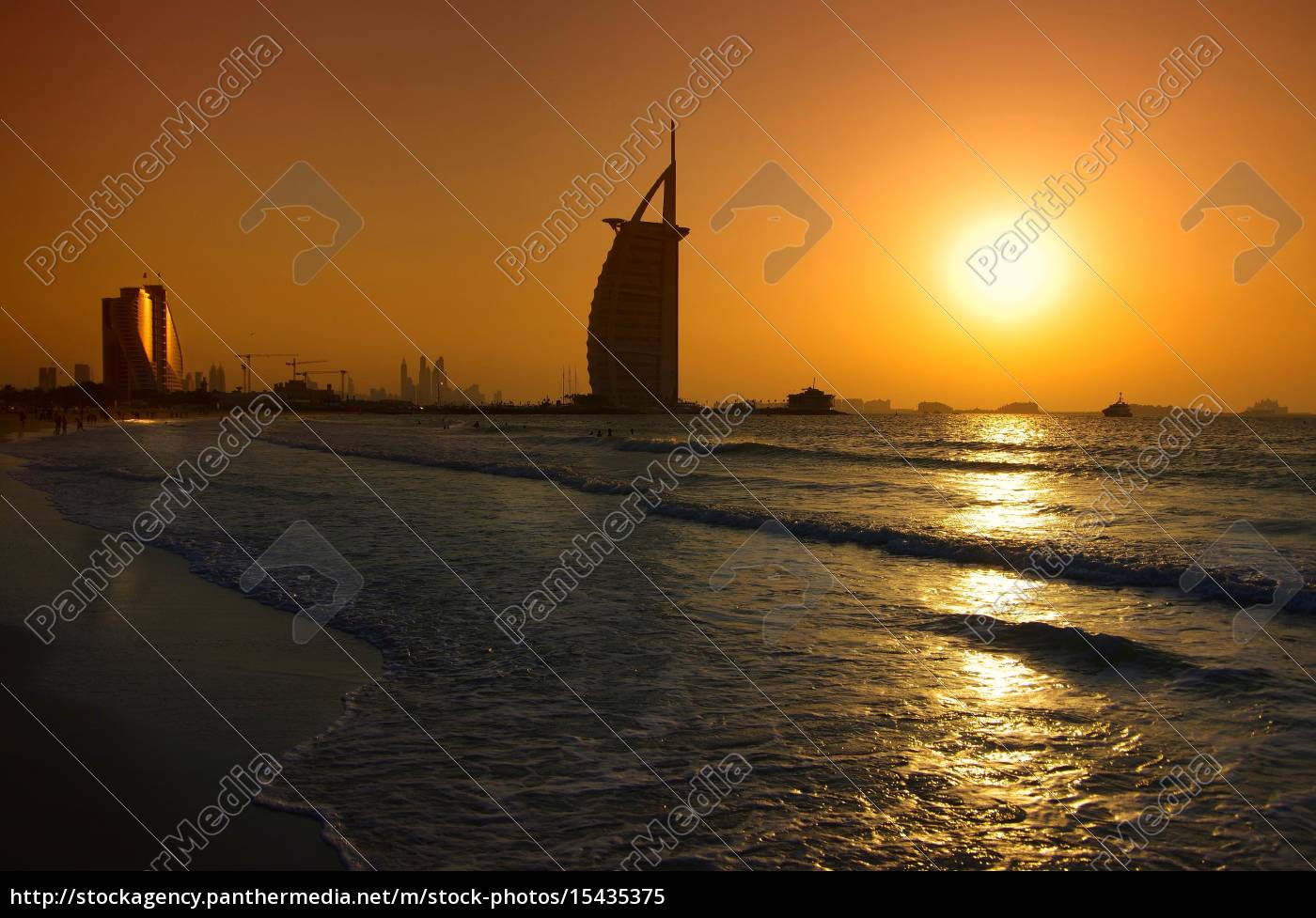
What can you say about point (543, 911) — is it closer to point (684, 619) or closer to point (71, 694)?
point (71, 694)

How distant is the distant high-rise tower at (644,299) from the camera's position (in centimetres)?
15250

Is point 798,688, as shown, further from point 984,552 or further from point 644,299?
point 644,299

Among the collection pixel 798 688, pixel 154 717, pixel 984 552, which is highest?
pixel 984 552

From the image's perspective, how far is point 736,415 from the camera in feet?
585

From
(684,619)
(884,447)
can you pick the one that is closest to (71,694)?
Result: (684,619)

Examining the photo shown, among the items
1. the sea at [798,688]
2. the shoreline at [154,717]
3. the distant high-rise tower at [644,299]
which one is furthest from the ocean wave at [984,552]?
the distant high-rise tower at [644,299]

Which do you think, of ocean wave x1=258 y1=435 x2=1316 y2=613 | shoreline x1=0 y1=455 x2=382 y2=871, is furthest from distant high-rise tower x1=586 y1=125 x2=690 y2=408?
shoreline x1=0 y1=455 x2=382 y2=871

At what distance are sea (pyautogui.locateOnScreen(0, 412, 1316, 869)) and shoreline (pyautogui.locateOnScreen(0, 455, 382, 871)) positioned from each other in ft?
1.08

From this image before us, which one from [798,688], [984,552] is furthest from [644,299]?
[798,688]

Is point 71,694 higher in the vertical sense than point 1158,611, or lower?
lower

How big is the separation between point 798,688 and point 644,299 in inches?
5994

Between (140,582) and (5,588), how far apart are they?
1.50 metres

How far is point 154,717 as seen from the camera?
241 inches

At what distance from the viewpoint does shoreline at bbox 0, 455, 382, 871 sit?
14.0 ft
